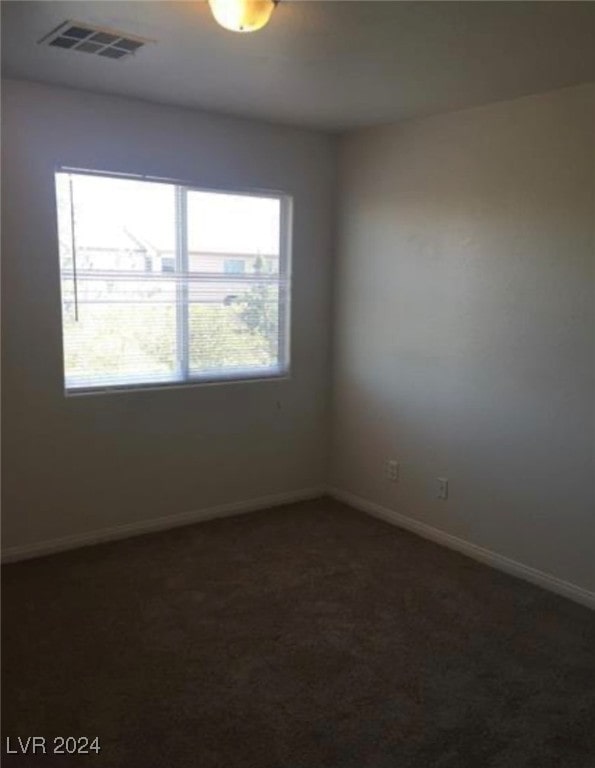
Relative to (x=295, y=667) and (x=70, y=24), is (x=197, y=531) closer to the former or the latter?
(x=295, y=667)

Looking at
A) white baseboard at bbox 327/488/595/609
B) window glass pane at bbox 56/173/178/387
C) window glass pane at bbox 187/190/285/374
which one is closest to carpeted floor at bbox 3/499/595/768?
white baseboard at bbox 327/488/595/609

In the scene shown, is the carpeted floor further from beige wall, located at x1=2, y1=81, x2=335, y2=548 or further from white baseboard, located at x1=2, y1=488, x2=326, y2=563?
beige wall, located at x1=2, y1=81, x2=335, y2=548

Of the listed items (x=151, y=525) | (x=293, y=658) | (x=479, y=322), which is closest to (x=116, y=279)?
(x=151, y=525)

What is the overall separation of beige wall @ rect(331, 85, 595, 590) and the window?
1.83 feet

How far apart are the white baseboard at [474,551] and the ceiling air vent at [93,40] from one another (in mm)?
2919

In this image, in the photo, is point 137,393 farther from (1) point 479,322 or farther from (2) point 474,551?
(2) point 474,551

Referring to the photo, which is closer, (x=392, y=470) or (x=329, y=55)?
(x=329, y=55)

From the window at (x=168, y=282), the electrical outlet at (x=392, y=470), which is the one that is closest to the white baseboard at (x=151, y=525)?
the electrical outlet at (x=392, y=470)

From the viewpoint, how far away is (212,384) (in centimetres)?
409

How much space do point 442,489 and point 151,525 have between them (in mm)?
1728

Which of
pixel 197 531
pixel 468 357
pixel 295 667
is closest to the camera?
pixel 295 667

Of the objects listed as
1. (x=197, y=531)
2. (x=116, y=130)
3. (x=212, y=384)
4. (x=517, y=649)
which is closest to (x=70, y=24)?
(x=116, y=130)

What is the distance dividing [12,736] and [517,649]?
194cm

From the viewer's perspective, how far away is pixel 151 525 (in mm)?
3955
